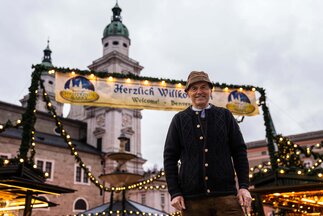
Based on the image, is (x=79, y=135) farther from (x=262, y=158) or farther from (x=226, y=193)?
(x=226, y=193)

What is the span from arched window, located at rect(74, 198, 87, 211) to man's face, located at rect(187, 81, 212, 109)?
3436 centimetres

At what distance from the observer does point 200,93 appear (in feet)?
11.0

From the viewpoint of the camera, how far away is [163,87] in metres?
11.9

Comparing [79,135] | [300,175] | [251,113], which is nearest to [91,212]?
[251,113]

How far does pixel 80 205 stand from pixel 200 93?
34.8 meters

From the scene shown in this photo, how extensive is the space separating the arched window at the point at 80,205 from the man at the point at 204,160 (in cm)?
3422

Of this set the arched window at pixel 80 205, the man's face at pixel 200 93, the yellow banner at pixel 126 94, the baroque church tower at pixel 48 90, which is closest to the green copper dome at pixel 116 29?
the baroque church tower at pixel 48 90

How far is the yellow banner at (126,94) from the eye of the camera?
35.4 feet

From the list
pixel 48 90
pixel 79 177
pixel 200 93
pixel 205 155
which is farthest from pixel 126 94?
pixel 48 90

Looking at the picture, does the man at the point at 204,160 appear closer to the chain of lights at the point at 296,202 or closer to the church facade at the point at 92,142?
the chain of lights at the point at 296,202

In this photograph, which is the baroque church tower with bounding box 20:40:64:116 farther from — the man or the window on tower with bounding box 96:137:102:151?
the man

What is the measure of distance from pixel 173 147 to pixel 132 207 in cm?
1264

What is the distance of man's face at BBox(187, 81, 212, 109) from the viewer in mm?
3338

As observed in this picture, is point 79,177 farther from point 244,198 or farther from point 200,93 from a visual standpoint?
point 244,198
